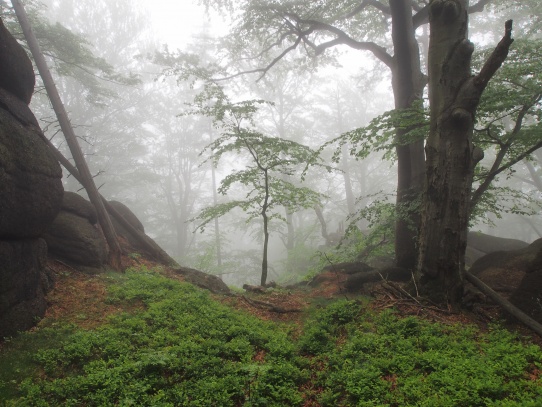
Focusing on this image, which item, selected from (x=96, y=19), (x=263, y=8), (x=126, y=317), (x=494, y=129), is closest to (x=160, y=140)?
(x=96, y=19)

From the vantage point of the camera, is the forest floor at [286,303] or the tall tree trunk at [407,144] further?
the tall tree trunk at [407,144]

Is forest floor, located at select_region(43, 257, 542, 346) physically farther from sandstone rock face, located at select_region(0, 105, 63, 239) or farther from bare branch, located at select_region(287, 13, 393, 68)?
bare branch, located at select_region(287, 13, 393, 68)

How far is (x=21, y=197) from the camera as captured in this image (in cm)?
612

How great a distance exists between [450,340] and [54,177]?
29.3 ft

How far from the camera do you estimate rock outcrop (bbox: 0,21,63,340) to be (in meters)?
5.50

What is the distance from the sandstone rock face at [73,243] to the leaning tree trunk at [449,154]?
890 cm

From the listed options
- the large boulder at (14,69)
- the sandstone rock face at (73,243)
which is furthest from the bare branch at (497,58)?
the sandstone rock face at (73,243)

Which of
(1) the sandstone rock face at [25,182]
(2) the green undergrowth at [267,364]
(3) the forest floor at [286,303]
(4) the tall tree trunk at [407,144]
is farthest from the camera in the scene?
(4) the tall tree trunk at [407,144]

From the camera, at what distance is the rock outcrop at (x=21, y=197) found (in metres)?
5.50

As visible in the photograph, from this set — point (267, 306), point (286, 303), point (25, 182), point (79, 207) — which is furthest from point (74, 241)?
point (286, 303)

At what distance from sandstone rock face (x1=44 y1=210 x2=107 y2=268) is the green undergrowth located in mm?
3369

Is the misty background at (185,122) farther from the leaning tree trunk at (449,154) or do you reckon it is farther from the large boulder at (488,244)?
the leaning tree trunk at (449,154)

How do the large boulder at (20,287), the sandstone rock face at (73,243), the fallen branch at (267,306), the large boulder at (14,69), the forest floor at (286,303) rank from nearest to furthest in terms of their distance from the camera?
the large boulder at (20,287) < the forest floor at (286,303) < the large boulder at (14,69) < the fallen branch at (267,306) < the sandstone rock face at (73,243)

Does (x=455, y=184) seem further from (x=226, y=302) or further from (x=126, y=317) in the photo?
(x=126, y=317)
